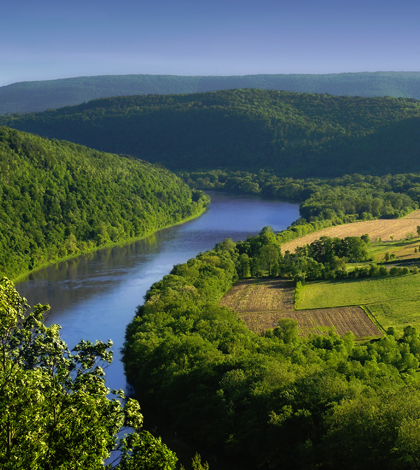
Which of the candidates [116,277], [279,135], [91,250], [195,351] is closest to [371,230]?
[116,277]

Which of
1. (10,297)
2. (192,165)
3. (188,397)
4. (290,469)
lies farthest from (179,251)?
(192,165)

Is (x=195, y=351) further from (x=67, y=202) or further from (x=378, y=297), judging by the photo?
(x=67, y=202)

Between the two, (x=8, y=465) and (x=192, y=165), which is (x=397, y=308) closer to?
(x=8, y=465)

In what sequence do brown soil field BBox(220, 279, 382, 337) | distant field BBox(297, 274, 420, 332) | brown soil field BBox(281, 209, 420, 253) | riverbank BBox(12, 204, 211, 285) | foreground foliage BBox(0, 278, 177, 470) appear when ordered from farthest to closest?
brown soil field BBox(281, 209, 420, 253), riverbank BBox(12, 204, 211, 285), distant field BBox(297, 274, 420, 332), brown soil field BBox(220, 279, 382, 337), foreground foliage BBox(0, 278, 177, 470)

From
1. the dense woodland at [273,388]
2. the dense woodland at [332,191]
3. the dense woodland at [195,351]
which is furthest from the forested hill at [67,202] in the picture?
the dense woodland at [273,388]

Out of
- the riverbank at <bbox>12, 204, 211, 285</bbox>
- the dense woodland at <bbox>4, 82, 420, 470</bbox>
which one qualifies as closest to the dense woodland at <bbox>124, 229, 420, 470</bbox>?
the dense woodland at <bbox>4, 82, 420, 470</bbox>

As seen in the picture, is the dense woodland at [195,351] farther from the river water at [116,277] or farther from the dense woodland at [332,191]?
the river water at [116,277]

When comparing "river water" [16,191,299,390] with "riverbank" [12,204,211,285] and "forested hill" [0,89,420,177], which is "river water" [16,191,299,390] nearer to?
"riverbank" [12,204,211,285]
